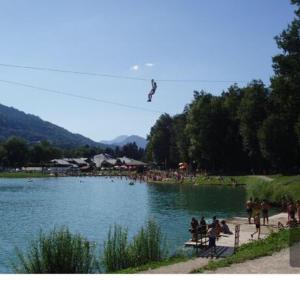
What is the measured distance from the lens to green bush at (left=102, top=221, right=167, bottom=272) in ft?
70.7

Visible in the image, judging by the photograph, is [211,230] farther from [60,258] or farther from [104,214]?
[104,214]

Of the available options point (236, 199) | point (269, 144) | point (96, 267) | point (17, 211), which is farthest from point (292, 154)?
point (96, 267)

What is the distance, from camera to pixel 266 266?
16094mm

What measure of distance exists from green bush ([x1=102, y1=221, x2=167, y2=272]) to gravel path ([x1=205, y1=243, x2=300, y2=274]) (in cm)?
620

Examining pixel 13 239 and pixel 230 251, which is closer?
pixel 230 251

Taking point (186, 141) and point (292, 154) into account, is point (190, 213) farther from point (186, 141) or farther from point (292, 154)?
point (186, 141)

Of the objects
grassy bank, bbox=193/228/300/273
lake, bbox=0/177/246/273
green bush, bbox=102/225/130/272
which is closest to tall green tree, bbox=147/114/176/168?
lake, bbox=0/177/246/273

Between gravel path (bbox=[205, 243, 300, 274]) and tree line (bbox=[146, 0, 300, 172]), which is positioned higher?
tree line (bbox=[146, 0, 300, 172])

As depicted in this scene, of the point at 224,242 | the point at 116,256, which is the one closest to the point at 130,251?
the point at 116,256

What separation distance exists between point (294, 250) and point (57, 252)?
8.63 metres

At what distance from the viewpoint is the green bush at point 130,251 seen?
21.6 meters

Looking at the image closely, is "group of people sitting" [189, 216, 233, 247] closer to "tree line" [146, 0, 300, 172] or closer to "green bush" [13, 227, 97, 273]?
"green bush" [13, 227, 97, 273]

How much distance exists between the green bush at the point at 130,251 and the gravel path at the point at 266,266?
620cm
